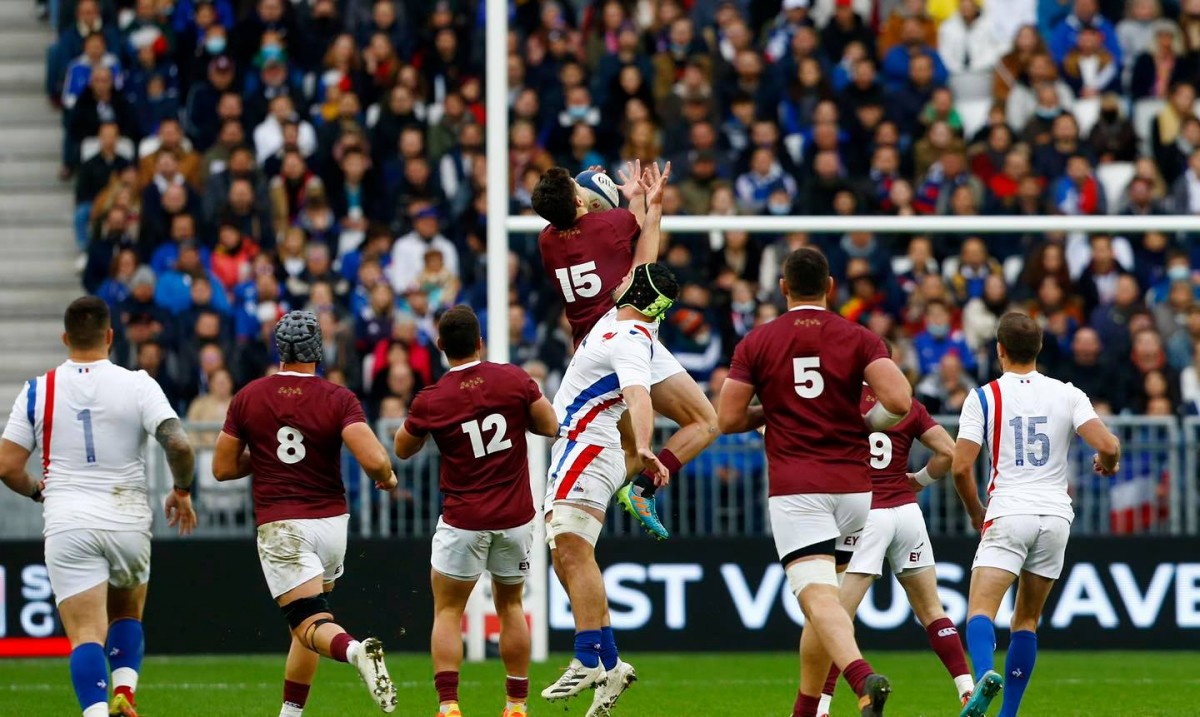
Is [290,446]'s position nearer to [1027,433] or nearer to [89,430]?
[89,430]

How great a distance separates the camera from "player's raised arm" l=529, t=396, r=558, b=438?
10.1 metres

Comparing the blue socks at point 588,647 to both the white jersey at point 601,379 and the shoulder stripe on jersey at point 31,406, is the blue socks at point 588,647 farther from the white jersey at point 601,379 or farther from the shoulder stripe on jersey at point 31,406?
the shoulder stripe on jersey at point 31,406

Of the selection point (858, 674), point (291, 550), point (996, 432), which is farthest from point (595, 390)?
Answer: point (858, 674)

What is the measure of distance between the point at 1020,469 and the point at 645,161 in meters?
9.63

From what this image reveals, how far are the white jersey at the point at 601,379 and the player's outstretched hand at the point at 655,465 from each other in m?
0.41

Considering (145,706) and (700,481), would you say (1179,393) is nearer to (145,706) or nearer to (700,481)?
(700,481)

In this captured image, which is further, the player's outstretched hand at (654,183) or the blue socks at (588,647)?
the player's outstretched hand at (654,183)

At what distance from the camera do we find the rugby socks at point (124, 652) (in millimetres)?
10266

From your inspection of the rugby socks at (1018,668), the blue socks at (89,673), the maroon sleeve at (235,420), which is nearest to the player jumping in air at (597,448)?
the maroon sleeve at (235,420)

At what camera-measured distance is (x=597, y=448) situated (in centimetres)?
1082

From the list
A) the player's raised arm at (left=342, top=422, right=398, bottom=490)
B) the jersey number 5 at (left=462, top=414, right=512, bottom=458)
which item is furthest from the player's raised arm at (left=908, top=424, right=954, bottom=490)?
the player's raised arm at (left=342, top=422, right=398, bottom=490)

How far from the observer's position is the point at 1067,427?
9977 millimetres

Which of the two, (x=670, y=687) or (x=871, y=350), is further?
(x=670, y=687)

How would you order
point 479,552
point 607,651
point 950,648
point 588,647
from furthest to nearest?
point 607,651, point 950,648, point 588,647, point 479,552
